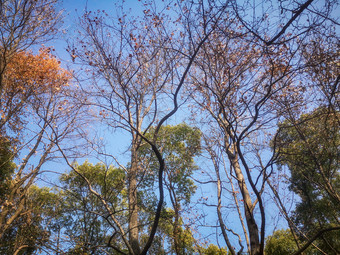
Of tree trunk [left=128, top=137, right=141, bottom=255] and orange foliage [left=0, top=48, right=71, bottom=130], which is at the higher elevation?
orange foliage [left=0, top=48, right=71, bottom=130]

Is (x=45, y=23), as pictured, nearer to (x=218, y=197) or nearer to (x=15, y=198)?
(x=15, y=198)

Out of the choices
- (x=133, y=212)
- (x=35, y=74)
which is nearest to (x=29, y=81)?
(x=35, y=74)

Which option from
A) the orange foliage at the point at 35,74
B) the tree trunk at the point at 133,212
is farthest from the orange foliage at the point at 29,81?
the tree trunk at the point at 133,212

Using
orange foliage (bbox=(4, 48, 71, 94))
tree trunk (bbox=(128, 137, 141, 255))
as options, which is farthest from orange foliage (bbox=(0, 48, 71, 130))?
tree trunk (bbox=(128, 137, 141, 255))

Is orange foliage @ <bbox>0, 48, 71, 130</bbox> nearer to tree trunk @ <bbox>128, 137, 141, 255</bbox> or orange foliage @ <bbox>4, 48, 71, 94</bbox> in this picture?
orange foliage @ <bbox>4, 48, 71, 94</bbox>

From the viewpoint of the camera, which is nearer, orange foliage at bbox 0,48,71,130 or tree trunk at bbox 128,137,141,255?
tree trunk at bbox 128,137,141,255

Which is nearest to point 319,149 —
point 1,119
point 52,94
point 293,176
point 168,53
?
point 293,176

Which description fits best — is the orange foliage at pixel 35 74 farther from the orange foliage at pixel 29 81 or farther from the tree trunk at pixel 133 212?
the tree trunk at pixel 133 212

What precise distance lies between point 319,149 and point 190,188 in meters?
6.13

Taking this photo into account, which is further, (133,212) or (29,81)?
(29,81)

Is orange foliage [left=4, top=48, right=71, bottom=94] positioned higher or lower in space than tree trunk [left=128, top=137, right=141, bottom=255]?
higher

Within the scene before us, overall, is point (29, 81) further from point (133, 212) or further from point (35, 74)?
point (133, 212)

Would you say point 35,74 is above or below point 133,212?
above

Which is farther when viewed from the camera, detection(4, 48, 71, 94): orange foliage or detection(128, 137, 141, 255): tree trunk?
detection(4, 48, 71, 94): orange foliage
